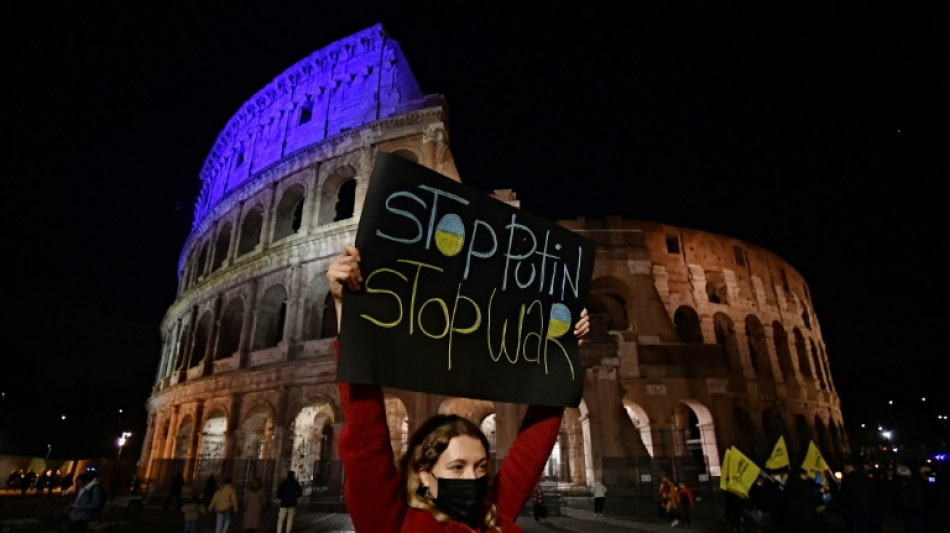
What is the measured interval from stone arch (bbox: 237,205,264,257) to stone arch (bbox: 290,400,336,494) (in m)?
9.01

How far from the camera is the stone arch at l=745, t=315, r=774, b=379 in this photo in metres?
25.1

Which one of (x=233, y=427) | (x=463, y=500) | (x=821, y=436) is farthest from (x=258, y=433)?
(x=821, y=436)

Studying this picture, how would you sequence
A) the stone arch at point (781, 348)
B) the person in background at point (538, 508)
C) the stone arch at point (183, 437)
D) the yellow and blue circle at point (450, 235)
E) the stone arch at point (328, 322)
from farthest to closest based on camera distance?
1. the stone arch at point (781, 348)
2. the stone arch at point (183, 437)
3. the stone arch at point (328, 322)
4. the person in background at point (538, 508)
5. the yellow and blue circle at point (450, 235)

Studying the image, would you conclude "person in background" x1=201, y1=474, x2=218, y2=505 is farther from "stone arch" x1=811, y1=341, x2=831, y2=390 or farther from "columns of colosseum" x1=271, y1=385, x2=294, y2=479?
"stone arch" x1=811, y1=341, x2=831, y2=390

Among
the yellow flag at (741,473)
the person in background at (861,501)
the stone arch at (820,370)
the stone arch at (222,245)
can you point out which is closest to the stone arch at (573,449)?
the yellow flag at (741,473)

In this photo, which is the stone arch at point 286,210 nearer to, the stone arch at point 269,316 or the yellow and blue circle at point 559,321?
the stone arch at point 269,316

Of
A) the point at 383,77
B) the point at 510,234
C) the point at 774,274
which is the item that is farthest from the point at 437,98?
the point at 774,274

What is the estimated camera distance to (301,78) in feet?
80.9

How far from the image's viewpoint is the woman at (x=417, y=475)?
5.79ft

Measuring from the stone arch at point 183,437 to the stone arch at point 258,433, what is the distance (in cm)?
347

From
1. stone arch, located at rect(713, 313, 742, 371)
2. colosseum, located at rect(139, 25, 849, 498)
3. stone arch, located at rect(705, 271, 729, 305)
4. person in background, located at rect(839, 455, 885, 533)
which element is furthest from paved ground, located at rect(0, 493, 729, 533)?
stone arch, located at rect(705, 271, 729, 305)

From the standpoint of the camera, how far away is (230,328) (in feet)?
73.8

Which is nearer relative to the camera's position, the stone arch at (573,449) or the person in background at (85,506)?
the person in background at (85,506)

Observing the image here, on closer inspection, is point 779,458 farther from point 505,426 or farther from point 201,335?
point 201,335
